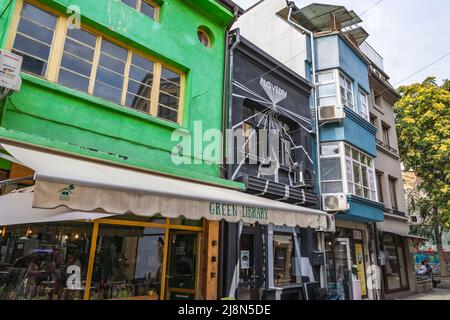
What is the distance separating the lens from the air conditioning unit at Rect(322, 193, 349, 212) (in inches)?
460

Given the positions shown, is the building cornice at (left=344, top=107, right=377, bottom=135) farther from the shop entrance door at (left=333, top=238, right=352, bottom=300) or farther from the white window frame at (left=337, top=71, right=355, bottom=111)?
the shop entrance door at (left=333, top=238, right=352, bottom=300)

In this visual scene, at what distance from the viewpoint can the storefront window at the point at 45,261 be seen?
5.17m

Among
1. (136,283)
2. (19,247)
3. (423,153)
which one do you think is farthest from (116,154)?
(423,153)

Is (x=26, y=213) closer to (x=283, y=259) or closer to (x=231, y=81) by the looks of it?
(x=231, y=81)

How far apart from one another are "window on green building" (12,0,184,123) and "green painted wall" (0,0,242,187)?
0.25m

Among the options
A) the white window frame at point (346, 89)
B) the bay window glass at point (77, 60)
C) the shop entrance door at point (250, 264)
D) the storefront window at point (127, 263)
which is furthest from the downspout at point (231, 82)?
the white window frame at point (346, 89)

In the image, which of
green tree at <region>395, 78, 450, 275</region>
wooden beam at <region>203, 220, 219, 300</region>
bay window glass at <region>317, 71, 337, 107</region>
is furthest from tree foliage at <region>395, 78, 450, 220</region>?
wooden beam at <region>203, 220, 219, 300</region>

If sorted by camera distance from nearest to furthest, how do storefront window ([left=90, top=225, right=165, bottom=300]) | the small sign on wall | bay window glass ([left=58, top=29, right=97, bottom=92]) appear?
storefront window ([left=90, top=225, right=165, bottom=300]) < bay window glass ([left=58, top=29, right=97, bottom=92]) < the small sign on wall

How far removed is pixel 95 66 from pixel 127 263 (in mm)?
4172

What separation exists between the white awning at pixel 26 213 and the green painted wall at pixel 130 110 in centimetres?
93

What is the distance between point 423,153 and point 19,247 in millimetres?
21449

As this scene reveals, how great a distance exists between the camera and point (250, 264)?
365 inches

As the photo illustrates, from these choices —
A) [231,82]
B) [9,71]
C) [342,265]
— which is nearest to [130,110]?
[9,71]
